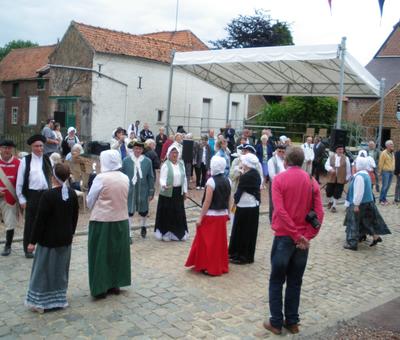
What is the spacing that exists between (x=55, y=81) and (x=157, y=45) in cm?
620

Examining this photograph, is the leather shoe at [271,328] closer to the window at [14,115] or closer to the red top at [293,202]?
the red top at [293,202]

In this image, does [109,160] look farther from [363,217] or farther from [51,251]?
[363,217]

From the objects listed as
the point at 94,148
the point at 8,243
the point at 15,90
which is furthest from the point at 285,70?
the point at 15,90

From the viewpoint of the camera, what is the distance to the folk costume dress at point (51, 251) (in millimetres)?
5371

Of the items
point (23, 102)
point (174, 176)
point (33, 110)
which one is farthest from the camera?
point (23, 102)

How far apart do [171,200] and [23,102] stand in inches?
1242

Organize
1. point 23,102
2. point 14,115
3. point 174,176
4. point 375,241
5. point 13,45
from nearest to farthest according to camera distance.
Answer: point 174,176 < point 375,241 < point 23,102 < point 14,115 < point 13,45

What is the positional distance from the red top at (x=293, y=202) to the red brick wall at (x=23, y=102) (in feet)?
98.6

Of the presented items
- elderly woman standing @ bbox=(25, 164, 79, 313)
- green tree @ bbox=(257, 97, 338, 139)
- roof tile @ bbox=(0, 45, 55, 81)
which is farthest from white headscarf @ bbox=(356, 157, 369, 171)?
roof tile @ bbox=(0, 45, 55, 81)

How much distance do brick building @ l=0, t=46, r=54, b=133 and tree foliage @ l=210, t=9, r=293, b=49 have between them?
59.1ft

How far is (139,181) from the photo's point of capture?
890 cm

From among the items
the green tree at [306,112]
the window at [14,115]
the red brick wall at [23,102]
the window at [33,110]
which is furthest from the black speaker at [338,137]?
the window at [14,115]

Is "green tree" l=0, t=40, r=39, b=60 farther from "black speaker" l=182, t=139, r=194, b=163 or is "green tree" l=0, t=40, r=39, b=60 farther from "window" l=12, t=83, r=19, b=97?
"black speaker" l=182, t=139, r=194, b=163

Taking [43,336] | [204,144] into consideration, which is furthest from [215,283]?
[204,144]
